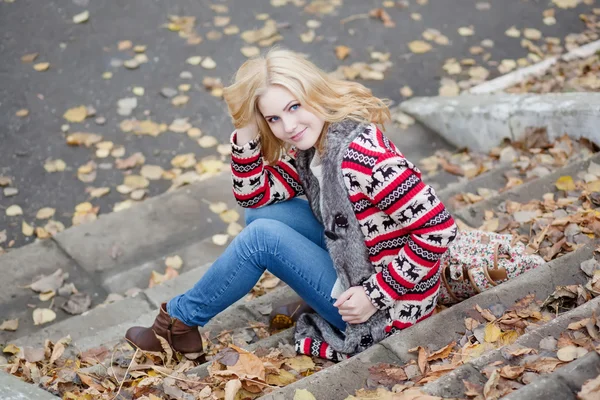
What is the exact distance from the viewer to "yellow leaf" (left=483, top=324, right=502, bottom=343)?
2.25 m

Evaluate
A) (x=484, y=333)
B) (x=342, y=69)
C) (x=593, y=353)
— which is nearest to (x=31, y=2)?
(x=342, y=69)

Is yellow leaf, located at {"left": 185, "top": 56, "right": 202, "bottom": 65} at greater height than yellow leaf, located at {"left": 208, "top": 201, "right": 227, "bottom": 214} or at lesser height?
greater

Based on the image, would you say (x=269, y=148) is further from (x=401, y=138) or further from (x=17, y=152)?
(x=17, y=152)

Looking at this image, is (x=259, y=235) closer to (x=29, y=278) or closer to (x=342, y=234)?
A: (x=342, y=234)

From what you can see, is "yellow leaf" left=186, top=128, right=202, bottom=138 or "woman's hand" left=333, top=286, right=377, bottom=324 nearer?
"woman's hand" left=333, top=286, right=377, bottom=324

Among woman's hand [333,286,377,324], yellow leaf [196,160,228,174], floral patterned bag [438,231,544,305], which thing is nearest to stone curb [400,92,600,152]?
yellow leaf [196,160,228,174]

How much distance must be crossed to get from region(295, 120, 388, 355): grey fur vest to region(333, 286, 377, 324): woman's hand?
6cm

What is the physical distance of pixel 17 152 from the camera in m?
4.87

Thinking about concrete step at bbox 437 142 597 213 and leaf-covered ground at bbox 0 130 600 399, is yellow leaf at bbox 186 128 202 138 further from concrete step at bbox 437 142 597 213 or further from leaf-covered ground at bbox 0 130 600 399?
leaf-covered ground at bbox 0 130 600 399

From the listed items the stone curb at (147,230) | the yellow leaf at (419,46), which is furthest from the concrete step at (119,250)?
the yellow leaf at (419,46)

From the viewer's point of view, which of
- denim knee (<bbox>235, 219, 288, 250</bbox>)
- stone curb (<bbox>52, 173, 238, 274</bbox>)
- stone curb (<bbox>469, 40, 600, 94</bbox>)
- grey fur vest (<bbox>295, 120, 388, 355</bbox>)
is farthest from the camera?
stone curb (<bbox>469, 40, 600, 94</bbox>)

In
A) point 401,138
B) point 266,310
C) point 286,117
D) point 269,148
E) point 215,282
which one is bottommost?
point 401,138

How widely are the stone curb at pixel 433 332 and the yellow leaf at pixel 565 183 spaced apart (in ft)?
3.00

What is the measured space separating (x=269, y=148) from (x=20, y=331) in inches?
72.0
